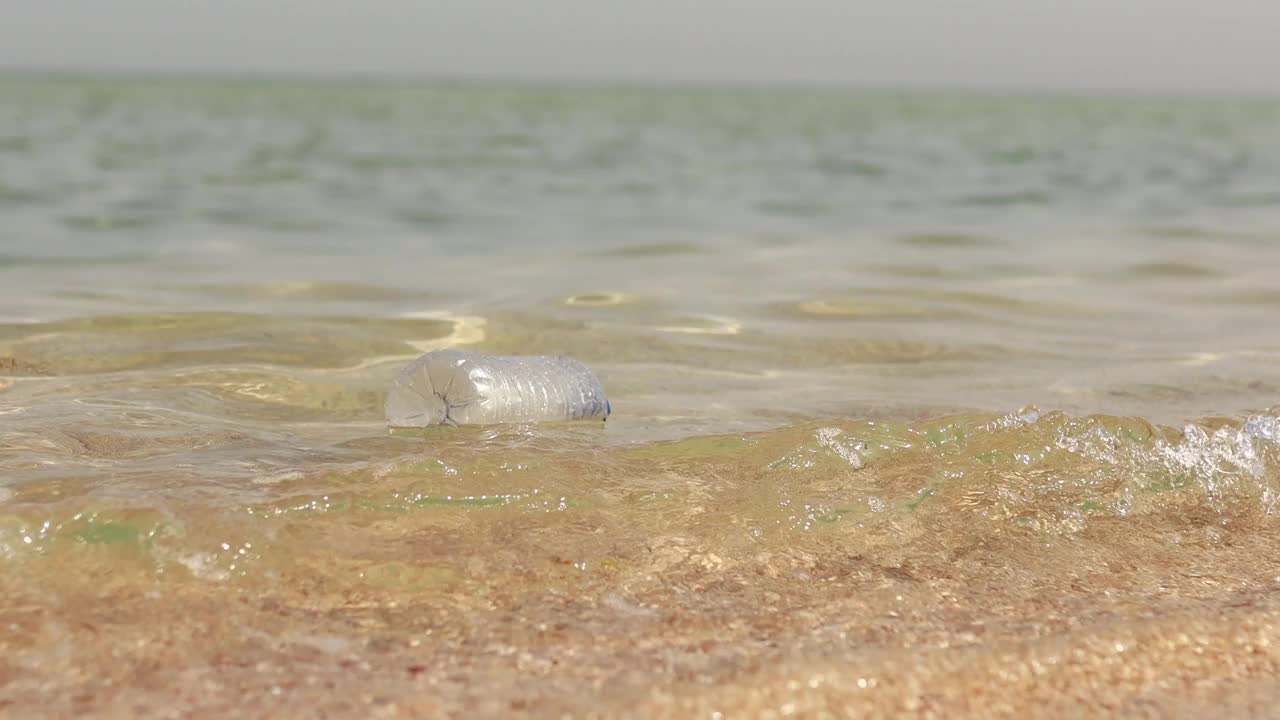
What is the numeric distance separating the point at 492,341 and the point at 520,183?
8.65 meters

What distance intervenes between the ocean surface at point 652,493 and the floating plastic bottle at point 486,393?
4.2 inches

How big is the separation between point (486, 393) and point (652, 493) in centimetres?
94

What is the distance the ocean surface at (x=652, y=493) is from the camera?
6.42 ft

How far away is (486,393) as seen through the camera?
11.6ft

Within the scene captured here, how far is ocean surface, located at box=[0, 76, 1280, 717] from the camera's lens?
196cm

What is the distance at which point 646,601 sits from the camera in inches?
87.5

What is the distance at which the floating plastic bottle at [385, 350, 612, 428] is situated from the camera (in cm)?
353

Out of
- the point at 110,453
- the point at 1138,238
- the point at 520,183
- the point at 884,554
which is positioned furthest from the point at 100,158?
the point at 884,554

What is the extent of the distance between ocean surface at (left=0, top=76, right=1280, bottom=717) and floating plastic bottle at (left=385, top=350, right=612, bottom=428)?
0.35 ft

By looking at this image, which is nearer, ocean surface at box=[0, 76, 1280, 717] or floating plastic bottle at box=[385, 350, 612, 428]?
ocean surface at box=[0, 76, 1280, 717]

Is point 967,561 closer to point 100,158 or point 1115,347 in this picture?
point 1115,347

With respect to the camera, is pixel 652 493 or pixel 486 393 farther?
pixel 486 393

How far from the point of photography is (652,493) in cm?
273

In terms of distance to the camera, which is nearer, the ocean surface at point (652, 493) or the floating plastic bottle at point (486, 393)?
the ocean surface at point (652, 493)
